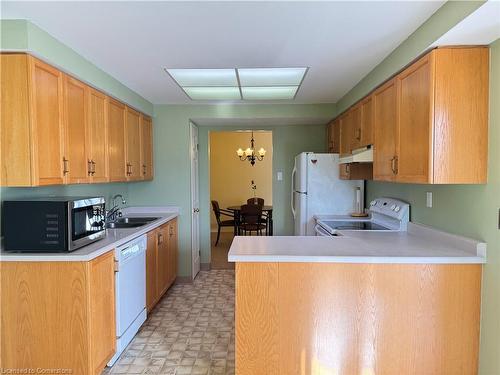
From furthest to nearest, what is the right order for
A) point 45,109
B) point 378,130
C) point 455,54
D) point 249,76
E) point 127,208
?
point 127,208
point 249,76
point 378,130
point 45,109
point 455,54

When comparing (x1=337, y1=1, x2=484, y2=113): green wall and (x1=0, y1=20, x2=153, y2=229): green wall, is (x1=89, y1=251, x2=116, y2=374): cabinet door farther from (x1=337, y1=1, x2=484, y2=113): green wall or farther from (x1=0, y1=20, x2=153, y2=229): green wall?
(x1=337, y1=1, x2=484, y2=113): green wall

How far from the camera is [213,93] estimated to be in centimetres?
347

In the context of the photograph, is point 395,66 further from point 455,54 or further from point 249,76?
point 249,76

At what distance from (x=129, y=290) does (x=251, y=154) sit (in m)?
5.13

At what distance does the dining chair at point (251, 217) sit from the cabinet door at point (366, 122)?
10.0 feet

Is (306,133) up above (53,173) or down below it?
above

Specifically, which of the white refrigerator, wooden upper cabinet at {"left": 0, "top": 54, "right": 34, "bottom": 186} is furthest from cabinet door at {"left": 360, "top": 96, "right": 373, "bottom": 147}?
wooden upper cabinet at {"left": 0, "top": 54, "right": 34, "bottom": 186}

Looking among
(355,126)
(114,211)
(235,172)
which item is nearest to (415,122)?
(355,126)

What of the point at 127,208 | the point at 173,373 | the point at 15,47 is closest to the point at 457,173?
the point at 173,373

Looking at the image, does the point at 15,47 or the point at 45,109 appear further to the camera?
the point at 45,109

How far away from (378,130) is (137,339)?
2719mm

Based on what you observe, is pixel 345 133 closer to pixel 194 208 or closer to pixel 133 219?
pixel 194 208

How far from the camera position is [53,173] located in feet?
7.03

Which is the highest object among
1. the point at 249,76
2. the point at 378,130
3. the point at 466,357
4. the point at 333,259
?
the point at 249,76
